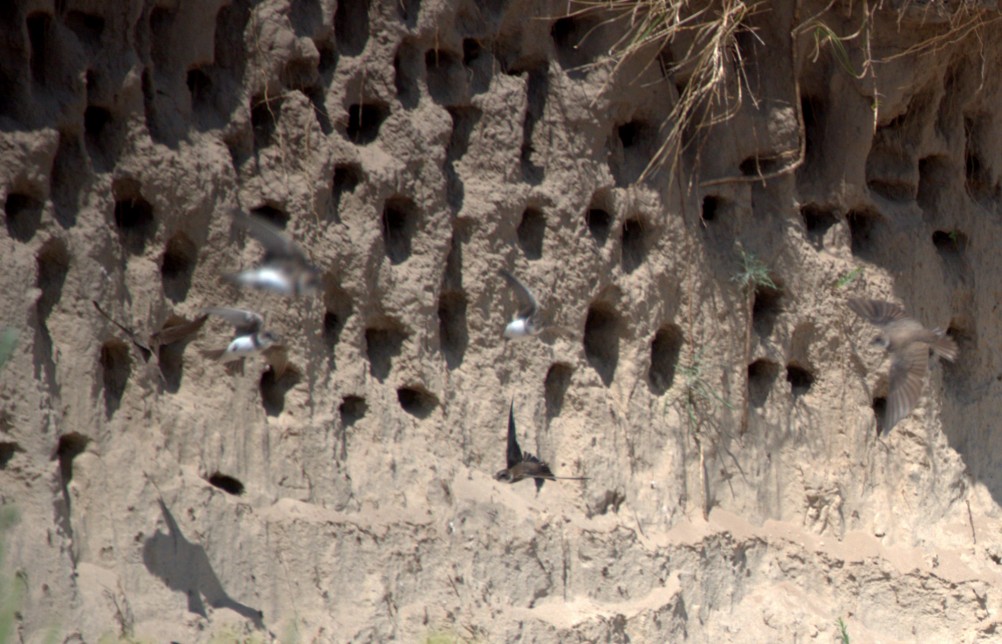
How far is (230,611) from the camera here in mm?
4711

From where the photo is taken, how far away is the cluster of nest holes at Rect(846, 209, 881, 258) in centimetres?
630

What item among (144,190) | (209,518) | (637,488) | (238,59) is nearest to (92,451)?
(209,518)

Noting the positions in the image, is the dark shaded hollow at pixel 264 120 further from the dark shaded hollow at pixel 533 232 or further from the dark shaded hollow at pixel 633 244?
the dark shaded hollow at pixel 633 244

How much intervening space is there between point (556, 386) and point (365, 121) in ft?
3.45

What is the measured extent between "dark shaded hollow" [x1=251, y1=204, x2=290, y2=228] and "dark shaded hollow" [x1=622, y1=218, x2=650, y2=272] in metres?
1.27

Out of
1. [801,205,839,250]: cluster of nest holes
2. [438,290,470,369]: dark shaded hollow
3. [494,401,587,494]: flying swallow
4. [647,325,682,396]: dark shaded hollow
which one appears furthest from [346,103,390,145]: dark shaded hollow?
[801,205,839,250]: cluster of nest holes

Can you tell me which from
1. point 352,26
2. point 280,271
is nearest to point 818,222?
point 352,26

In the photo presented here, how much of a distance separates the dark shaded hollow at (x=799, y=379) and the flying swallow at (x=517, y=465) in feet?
3.91

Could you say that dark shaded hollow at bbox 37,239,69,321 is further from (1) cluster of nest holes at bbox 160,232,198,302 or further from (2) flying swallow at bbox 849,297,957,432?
(2) flying swallow at bbox 849,297,957,432

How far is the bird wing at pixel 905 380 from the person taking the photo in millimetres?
5605

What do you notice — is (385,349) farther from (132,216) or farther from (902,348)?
(902,348)

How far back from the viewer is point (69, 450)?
4586mm

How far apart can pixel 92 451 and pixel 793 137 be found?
8.79ft

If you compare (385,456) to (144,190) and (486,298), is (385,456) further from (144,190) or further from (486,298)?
(144,190)
